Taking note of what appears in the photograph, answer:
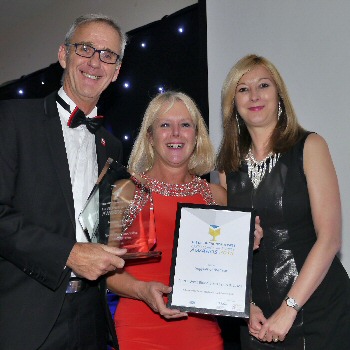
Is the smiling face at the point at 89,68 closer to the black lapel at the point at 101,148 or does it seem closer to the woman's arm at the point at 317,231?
the black lapel at the point at 101,148

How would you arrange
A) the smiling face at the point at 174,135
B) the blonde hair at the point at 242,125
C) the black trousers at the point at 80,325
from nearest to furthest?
the black trousers at the point at 80,325 → the blonde hair at the point at 242,125 → the smiling face at the point at 174,135

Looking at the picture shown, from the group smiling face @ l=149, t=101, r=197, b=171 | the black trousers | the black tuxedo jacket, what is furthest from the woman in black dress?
the black tuxedo jacket

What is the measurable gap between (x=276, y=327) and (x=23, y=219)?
44.4 inches

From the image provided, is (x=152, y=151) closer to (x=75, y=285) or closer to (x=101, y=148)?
(x=101, y=148)

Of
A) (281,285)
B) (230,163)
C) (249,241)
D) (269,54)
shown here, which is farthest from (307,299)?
(269,54)

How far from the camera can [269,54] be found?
3.41m

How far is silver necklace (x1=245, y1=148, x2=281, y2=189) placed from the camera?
2.52 m

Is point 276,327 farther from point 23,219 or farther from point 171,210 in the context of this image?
point 23,219

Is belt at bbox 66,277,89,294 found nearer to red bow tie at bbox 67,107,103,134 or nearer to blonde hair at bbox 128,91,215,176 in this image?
red bow tie at bbox 67,107,103,134

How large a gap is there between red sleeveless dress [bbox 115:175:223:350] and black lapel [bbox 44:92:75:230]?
1.51 feet

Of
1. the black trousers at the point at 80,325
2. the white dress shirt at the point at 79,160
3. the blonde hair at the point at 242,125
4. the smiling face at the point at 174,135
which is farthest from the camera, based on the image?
the smiling face at the point at 174,135

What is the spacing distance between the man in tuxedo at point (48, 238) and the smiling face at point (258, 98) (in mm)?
771

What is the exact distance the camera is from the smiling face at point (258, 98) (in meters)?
2.60

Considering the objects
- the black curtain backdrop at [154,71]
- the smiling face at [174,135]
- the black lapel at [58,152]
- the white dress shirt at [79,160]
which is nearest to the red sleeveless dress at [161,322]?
the smiling face at [174,135]
